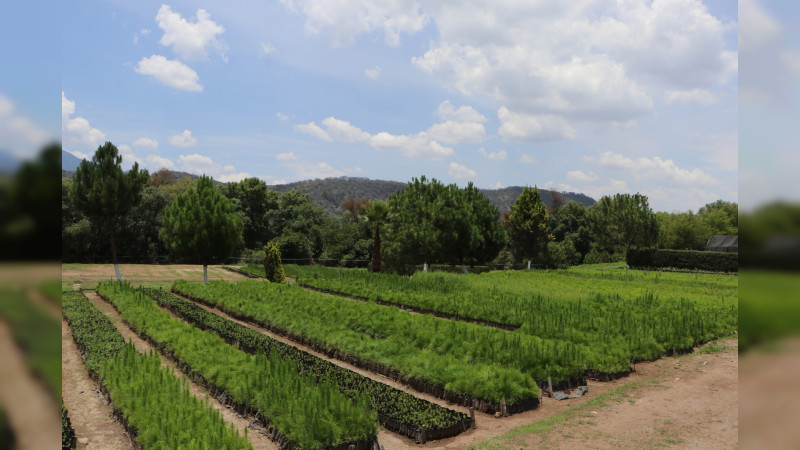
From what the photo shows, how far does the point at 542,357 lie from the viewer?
11008 mm

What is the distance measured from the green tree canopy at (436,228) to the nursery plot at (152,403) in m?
23.2

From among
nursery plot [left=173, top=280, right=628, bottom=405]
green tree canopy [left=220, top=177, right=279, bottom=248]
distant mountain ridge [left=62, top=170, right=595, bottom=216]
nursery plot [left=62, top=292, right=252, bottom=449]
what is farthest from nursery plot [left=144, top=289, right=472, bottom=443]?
distant mountain ridge [left=62, top=170, right=595, bottom=216]

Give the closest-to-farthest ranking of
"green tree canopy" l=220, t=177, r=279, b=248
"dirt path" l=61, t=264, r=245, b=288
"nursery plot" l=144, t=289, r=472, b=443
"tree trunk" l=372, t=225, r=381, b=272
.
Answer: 1. "nursery plot" l=144, t=289, r=472, b=443
2. "dirt path" l=61, t=264, r=245, b=288
3. "tree trunk" l=372, t=225, r=381, b=272
4. "green tree canopy" l=220, t=177, r=279, b=248

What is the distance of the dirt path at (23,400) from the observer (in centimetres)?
95

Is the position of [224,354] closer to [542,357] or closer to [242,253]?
[542,357]

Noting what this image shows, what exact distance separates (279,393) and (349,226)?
42.1 m

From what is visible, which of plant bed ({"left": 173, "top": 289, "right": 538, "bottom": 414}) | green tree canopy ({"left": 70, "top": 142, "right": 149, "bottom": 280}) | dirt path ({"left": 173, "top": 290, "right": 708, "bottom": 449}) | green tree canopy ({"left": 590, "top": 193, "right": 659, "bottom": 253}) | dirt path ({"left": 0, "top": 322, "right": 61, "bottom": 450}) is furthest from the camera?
A: green tree canopy ({"left": 590, "top": 193, "right": 659, "bottom": 253})

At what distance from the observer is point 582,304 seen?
18875mm

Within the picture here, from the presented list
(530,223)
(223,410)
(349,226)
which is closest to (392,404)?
(223,410)

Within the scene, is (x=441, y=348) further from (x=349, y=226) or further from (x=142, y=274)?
(x=349, y=226)

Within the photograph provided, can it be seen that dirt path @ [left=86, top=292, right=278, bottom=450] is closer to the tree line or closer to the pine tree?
the tree line

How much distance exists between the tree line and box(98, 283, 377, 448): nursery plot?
13.6 m

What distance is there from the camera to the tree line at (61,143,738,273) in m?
26.8

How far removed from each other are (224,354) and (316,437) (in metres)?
4.85
